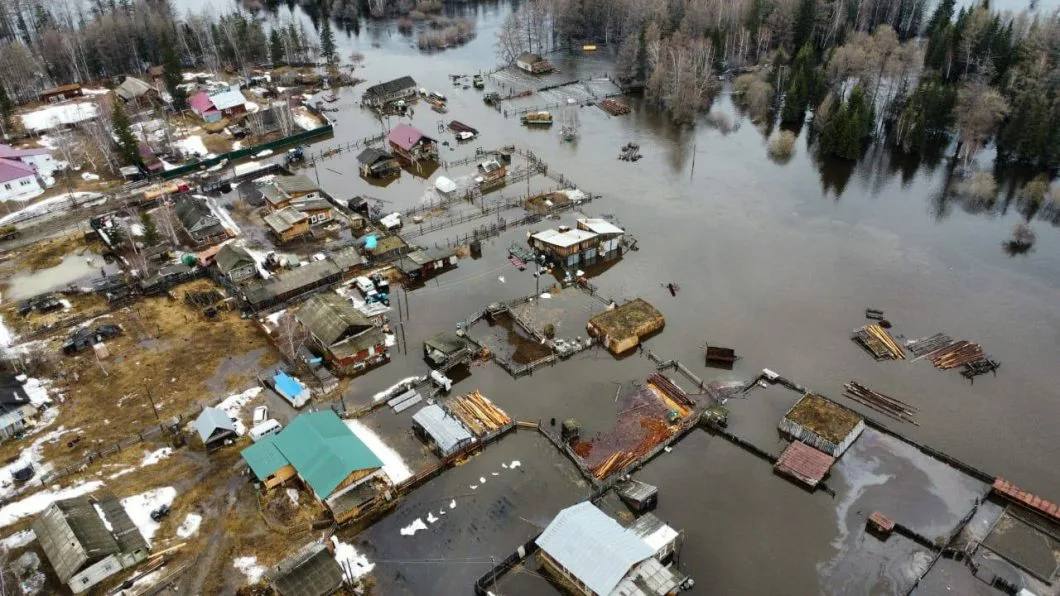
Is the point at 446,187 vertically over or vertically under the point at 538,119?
under

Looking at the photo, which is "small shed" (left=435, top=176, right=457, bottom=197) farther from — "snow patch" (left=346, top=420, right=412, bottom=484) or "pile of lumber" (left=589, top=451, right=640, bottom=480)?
"pile of lumber" (left=589, top=451, right=640, bottom=480)

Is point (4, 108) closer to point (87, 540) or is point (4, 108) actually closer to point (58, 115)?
point (58, 115)

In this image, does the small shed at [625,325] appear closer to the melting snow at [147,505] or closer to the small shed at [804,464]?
the small shed at [804,464]

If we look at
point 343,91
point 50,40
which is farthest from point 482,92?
point 50,40

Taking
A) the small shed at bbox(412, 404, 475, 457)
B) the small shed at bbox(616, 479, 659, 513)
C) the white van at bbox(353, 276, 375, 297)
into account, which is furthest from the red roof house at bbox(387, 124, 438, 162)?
the small shed at bbox(616, 479, 659, 513)

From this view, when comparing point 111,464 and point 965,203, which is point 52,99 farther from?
point 965,203

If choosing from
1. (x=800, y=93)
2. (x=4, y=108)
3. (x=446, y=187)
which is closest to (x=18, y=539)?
(x=446, y=187)
